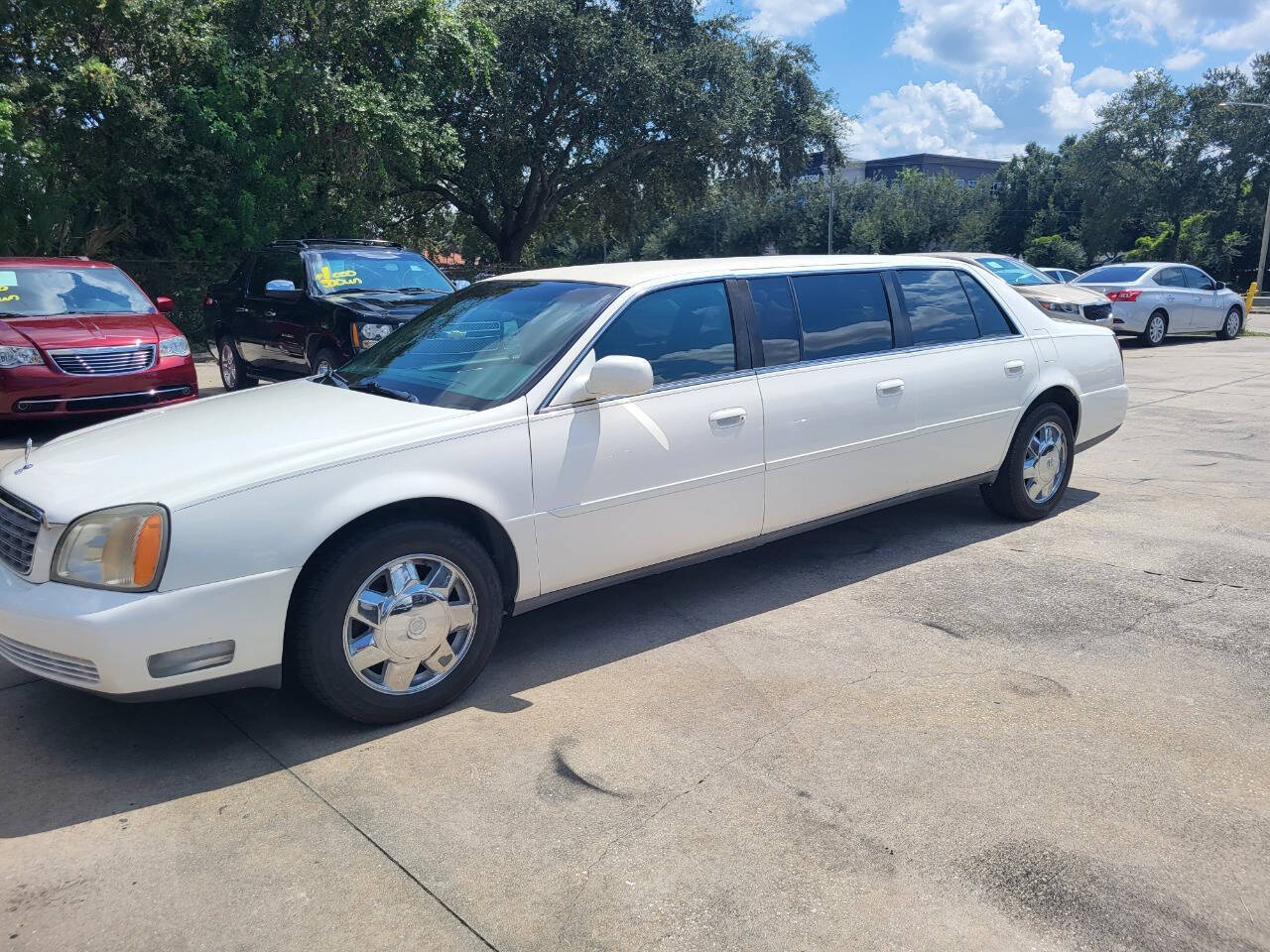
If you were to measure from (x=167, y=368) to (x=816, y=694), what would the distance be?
23.2ft

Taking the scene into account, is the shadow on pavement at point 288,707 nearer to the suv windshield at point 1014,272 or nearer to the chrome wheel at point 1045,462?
the chrome wheel at point 1045,462

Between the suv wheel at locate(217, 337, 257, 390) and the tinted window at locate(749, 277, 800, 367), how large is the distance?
8.39 meters

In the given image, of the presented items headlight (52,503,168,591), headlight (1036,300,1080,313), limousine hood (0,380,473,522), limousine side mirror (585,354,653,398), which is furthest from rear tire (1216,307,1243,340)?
headlight (52,503,168,591)

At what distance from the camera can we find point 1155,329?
60.4 ft

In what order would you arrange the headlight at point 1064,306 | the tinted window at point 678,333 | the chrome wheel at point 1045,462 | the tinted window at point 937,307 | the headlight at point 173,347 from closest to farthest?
the tinted window at point 678,333 → the tinted window at point 937,307 → the chrome wheel at point 1045,462 → the headlight at point 173,347 → the headlight at point 1064,306

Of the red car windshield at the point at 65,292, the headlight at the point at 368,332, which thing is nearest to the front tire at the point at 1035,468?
the headlight at the point at 368,332

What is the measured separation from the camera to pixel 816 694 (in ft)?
12.8

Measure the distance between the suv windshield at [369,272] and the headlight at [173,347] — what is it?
4.87ft

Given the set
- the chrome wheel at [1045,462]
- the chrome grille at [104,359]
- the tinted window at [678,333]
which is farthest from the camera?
the chrome grille at [104,359]

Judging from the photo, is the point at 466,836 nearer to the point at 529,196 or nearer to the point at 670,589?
Answer: the point at 670,589

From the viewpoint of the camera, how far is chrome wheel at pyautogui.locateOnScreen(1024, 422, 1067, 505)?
6086 millimetres

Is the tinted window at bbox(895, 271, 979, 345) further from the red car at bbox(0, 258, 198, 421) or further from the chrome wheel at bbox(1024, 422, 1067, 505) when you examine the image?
the red car at bbox(0, 258, 198, 421)

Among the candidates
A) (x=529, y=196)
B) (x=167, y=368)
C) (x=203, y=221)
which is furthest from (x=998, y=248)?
(x=167, y=368)

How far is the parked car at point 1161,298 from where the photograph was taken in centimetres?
1800
